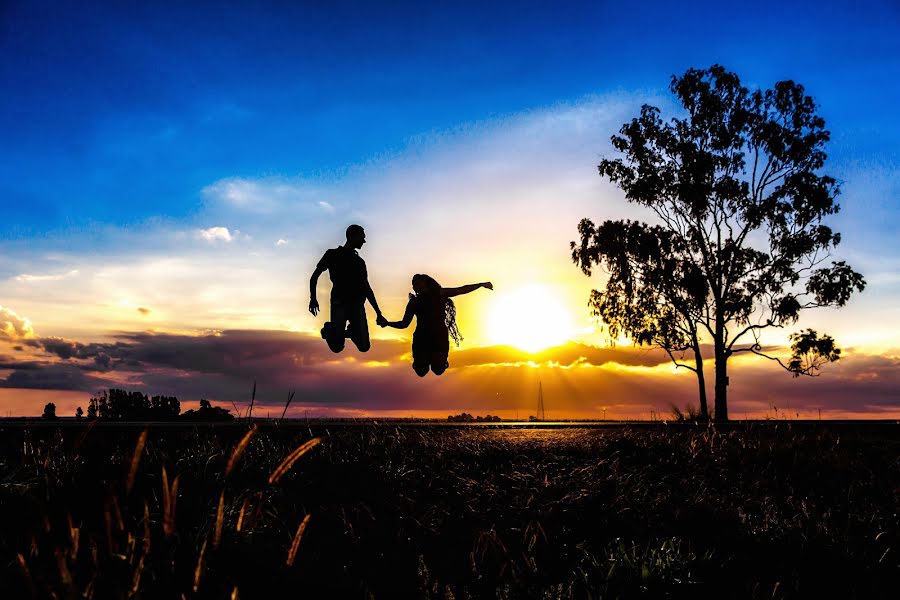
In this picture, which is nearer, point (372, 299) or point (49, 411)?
point (372, 299)

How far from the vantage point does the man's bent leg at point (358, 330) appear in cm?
1227

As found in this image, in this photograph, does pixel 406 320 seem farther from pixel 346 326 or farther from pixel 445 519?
pixel 445 519

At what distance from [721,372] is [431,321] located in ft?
52.5

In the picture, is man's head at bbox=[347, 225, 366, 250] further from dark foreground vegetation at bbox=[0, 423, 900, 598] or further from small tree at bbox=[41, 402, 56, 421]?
small tree at bbox=[41, 402, 56, 421]

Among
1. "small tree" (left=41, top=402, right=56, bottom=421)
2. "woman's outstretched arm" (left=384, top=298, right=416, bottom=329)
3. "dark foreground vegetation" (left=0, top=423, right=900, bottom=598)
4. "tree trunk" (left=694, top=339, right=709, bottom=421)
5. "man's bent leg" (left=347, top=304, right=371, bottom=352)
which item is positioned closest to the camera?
"dark foreground vegetation" (left=0, top=423, right=900, bottom=598)

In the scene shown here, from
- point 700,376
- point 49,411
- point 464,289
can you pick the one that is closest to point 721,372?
point 700,376

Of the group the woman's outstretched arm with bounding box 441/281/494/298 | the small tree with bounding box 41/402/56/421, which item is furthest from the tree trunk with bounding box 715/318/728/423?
the small tree with bounding box 41/402/56/421

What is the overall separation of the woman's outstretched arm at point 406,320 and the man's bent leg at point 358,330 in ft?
2.69

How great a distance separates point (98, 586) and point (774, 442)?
981 cm

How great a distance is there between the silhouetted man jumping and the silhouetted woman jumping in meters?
0.89

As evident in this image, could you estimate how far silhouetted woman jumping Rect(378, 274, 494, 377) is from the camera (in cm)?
1277

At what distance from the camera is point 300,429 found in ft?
34.2

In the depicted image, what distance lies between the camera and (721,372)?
2572 centimetres

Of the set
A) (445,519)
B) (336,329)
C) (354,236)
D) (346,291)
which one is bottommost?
(445,519)
